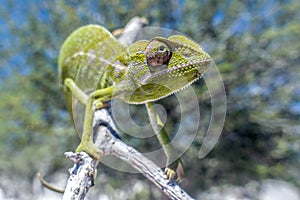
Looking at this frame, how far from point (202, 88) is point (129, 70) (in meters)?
2.63

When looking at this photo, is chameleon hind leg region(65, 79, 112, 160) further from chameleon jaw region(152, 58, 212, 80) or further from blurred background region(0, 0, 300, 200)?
blurred background region(0, 0, 300, 200)

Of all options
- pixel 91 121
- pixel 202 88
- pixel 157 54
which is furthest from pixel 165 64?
pixel 202 88

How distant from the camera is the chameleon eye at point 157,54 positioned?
72 centimetres

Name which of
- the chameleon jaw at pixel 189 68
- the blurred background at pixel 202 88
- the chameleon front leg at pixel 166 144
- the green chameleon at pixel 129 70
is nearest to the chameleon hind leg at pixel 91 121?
the green chameleon at pixel 129 70

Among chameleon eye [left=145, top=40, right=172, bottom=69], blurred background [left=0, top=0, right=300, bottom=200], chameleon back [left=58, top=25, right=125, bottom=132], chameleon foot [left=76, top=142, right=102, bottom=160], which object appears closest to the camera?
chameleon eye [left=145, top=40, right=172, bottom=69]

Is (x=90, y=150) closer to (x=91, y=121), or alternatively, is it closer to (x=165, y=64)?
(x=91, y=121)

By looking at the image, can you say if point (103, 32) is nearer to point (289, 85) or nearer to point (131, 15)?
point (131, 15)

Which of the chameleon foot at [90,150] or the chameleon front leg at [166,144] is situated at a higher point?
the chameleon front leg at [166,144]

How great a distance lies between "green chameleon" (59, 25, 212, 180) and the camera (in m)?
0.74

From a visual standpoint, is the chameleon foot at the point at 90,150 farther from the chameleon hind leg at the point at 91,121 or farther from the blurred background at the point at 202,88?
the blurred background at the point at 202,88

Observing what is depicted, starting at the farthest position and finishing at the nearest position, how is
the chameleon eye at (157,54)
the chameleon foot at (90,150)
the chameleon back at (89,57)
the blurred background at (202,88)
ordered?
the blurred background at (202,88) < the chameleon back at (89,57) < the chameleon foot at (90,150) < the chameleon eye at (157,54)

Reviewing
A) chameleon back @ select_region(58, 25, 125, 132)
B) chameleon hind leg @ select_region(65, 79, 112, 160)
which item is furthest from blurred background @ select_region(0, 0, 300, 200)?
chameleon hind leg @ select_region(65, 79, 112, 160)

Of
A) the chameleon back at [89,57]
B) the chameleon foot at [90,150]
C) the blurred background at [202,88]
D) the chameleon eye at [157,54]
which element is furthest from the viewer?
the blurred background at [202,88]

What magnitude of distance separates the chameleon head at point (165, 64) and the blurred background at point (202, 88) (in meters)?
2.53
